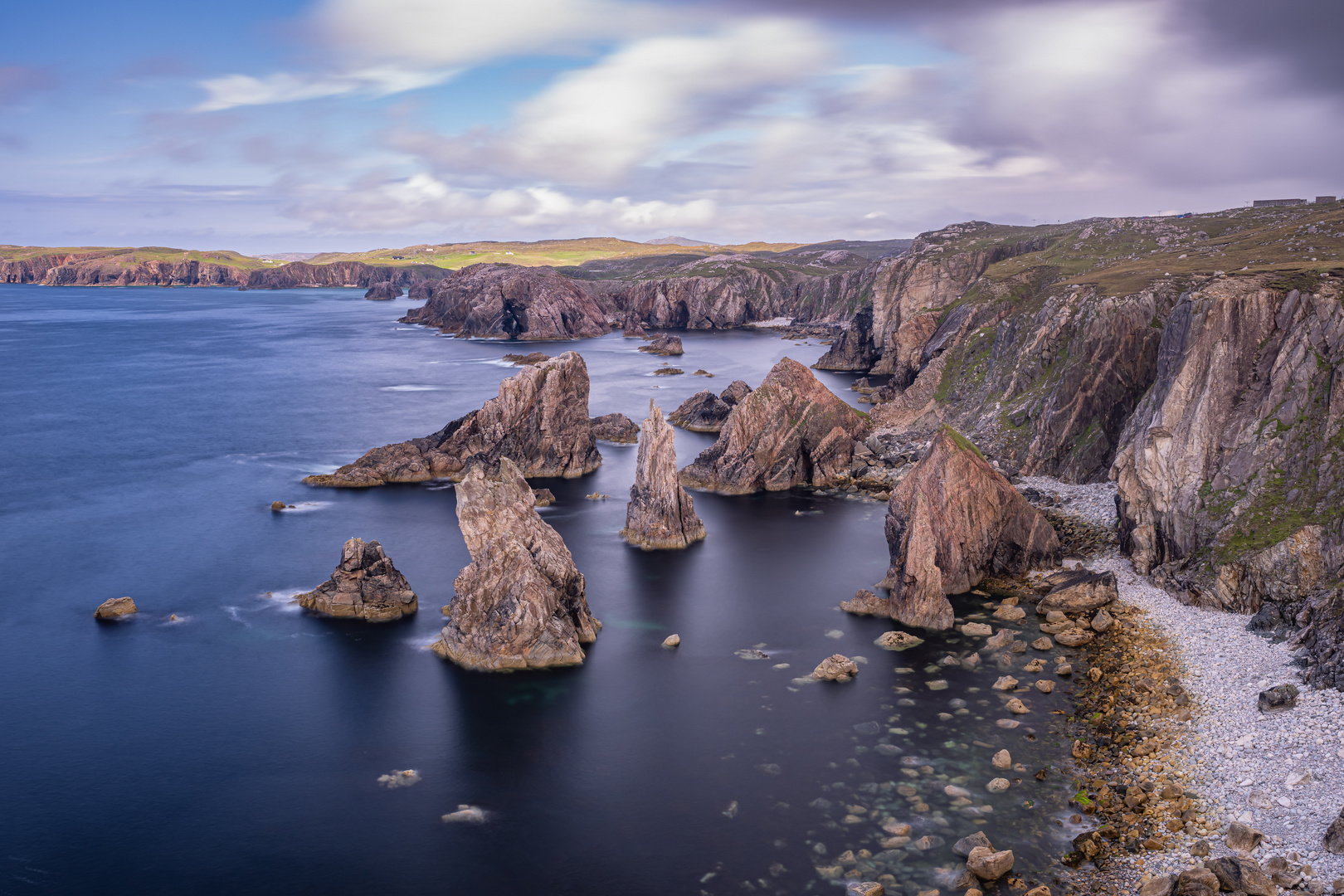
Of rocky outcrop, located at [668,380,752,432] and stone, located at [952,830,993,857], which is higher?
rocky outcrop, located at [668,380,752,432]

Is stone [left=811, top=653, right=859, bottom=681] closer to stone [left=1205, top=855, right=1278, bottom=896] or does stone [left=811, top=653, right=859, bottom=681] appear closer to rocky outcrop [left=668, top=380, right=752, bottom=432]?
stone [left=1205, top=855, right=1278, bottom=896]

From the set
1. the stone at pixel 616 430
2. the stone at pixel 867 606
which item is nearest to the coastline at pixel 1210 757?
the stone at pixel 867 606

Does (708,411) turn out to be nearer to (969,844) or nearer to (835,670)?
(835,670)

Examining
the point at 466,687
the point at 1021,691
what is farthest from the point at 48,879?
the point at 1021,691

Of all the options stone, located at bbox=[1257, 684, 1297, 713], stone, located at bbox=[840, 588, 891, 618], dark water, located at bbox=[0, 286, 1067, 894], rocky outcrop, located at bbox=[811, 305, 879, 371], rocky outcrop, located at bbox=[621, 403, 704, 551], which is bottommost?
dark water, located at bbox=[0, 286, 1067, 894]

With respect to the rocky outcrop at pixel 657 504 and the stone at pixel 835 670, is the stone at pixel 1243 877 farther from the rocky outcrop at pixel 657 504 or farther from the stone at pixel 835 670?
the rocky outcrop at pixel 657 504

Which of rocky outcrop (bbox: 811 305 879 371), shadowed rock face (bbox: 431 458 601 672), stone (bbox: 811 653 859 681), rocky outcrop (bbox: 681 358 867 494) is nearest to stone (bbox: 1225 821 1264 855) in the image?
stone (bbox: 811 653 859 681)

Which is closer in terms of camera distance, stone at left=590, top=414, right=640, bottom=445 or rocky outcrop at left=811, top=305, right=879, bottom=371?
stone at left=590, top=414, right=640, bottom=445
